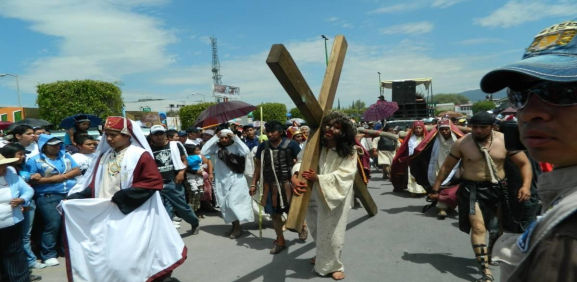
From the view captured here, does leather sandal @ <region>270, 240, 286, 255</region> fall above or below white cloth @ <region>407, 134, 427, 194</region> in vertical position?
below

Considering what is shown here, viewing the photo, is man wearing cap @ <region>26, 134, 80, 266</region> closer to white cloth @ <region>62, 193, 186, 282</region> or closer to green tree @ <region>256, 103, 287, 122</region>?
white cloth @ <region>62, 193, 186, 282</region>

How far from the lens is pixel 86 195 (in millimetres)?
3666

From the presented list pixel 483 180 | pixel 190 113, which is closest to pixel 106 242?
pixel 483 180

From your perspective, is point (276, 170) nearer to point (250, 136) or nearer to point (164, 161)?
point (164, 161)

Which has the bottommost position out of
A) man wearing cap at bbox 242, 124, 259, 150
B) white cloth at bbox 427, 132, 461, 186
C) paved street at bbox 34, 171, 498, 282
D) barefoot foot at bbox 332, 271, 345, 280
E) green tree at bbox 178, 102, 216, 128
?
paved street at bbox 34, 171, 498, 282

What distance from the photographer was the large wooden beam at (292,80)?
2479 millimetres

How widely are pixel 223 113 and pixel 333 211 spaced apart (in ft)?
13.8

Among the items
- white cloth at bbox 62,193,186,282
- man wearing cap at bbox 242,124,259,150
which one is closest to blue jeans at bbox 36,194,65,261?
white cloth at bbox 62,193,186,282

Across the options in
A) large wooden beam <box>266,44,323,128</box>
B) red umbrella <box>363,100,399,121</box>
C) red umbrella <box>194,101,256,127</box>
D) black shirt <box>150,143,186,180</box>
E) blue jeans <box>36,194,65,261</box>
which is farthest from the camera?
red umbrella <box>363,100,399,121</box>

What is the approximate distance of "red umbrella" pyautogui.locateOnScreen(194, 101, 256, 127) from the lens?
7.52 m

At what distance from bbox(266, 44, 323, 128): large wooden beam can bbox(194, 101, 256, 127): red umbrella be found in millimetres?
4504

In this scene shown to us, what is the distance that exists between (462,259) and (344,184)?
1884 millimetres

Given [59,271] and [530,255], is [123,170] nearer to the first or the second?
[59,271]

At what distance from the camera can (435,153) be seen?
612 cm
